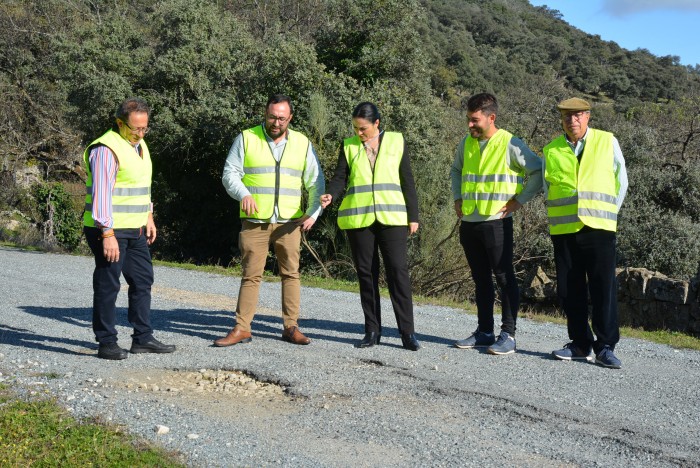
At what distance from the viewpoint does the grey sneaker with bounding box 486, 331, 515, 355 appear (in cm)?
701

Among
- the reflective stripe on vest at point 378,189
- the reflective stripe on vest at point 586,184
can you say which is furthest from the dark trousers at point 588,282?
the reflective stripe on vest at point 378,189

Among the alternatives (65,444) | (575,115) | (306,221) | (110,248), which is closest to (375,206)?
(306,221)

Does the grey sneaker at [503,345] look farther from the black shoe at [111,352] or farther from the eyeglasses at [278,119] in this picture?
the black shoe at [111,352]

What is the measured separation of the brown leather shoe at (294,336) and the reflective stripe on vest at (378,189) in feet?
3.57

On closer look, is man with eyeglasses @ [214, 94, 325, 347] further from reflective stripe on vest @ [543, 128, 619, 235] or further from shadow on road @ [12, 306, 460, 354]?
reflective stripe on vest @ [543, 128, 619, 235]

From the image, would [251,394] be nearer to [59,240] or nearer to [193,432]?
[193,432]

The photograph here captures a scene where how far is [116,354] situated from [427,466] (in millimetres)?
3298

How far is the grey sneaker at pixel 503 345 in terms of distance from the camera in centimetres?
701

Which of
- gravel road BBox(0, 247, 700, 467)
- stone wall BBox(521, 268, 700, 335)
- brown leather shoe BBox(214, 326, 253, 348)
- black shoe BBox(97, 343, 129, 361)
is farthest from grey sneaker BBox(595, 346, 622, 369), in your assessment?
stone wall BBox(521, 268, 700, 335)

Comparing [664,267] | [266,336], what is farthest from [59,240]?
[664,267]

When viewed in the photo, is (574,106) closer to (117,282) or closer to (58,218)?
(117,282)

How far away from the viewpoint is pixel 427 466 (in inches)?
165

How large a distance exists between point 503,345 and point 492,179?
147 cm

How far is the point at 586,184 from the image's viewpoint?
21.6 feet
